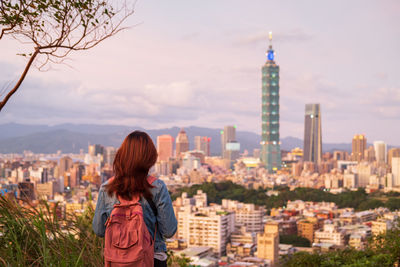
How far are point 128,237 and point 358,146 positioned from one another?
57.8 meters

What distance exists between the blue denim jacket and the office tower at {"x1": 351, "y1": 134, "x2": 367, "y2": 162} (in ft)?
187

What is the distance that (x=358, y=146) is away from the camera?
55.7 meters

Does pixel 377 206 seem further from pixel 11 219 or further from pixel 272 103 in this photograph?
pixel 272 103

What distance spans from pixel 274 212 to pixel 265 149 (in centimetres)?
3330

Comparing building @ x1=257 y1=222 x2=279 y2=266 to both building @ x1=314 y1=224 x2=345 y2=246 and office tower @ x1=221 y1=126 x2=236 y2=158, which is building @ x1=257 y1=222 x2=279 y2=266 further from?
office tower @ x1=221 y1=126 x2=236 y2=158

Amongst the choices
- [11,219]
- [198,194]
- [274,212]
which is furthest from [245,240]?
[11,219]

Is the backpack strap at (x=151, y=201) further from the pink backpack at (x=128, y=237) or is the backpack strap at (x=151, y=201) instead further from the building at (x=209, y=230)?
the building at (x=209, y=230)

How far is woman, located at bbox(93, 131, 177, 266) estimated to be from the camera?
1.16m

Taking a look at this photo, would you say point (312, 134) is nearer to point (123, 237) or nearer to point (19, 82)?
point (19, 82)

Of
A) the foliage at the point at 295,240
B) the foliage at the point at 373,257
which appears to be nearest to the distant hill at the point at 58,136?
the foliage at the point at 295,240

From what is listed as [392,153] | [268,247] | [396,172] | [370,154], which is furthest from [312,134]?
[268,247]

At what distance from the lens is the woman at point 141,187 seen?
1.16 m

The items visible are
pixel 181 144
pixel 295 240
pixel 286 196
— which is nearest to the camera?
pixel 295 240

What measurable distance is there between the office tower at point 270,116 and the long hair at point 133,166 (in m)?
52.7
